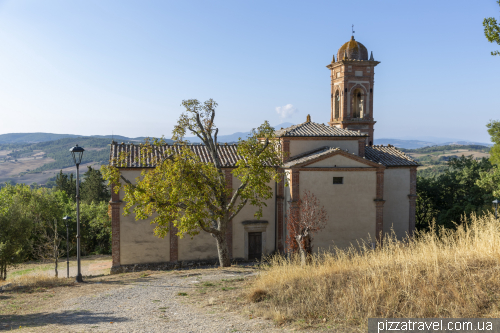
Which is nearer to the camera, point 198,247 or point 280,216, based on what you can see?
point 198,247

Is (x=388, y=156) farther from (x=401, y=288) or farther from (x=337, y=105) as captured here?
(x=401, y=288)

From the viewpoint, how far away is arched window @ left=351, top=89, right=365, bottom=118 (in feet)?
87.6

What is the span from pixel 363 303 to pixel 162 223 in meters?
9.90

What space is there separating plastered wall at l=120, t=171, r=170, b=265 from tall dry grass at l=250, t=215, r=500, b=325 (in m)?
12.3

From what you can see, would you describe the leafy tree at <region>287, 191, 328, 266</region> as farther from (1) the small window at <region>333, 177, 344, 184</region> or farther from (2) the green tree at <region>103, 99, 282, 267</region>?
(2) the green tree at <region>103, 99, 282, 267</region>

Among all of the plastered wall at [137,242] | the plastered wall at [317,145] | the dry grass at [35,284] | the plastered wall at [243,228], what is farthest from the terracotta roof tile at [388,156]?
the dry grass at [35,284]

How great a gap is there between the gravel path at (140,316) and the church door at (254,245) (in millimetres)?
9506

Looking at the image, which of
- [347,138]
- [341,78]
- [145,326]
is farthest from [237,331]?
[341,78]

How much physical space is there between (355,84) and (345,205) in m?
10.2

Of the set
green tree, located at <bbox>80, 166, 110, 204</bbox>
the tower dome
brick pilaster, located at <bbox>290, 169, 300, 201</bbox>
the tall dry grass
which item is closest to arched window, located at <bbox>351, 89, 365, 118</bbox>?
the tower dome

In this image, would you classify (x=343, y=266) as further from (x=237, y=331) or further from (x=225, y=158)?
(x=225, y=158)

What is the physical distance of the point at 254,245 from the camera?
2200 centimetres

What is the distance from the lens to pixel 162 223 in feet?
51.1

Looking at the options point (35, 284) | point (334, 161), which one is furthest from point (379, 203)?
point (35, 284)
